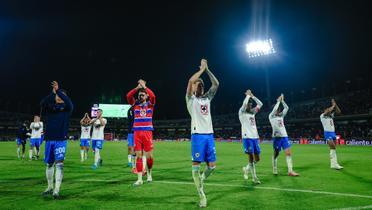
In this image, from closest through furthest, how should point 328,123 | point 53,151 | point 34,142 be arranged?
point 53,151, point 328,123, point 34,142

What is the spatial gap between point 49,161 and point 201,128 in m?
4.36

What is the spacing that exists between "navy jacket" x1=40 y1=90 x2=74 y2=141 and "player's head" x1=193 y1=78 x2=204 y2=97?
367cm

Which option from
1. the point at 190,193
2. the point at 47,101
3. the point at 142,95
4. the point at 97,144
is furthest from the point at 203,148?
the point at 97,144

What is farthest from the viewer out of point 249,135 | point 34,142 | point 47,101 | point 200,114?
point 34,142

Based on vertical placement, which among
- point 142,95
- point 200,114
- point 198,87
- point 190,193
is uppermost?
point 142,95

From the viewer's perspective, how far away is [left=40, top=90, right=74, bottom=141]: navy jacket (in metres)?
7.48

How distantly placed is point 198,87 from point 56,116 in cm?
418

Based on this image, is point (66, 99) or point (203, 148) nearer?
point (203, 148)

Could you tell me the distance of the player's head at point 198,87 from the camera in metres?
6.84

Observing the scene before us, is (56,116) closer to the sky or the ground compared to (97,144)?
closer to the sky

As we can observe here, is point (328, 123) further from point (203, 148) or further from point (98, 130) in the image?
point (98, 130)

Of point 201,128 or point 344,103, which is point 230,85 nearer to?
point 344,103

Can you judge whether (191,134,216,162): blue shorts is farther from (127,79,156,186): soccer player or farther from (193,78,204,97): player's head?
(127,79,156,186): soccer player

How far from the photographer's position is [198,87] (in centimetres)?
691
